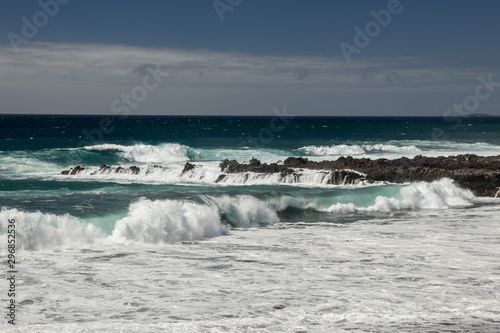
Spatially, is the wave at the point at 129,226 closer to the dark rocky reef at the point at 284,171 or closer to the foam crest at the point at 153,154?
the dark rocky reef at the point at 284,171

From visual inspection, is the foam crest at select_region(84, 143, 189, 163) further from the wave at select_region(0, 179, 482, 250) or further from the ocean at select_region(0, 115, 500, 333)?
the wave at select_region(0, 179, 482, 250)

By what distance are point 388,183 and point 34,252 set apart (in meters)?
17.5

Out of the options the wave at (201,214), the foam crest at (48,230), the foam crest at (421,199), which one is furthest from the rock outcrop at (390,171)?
the foam crest at (48,230)

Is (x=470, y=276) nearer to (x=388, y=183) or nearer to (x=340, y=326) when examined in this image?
(x=340, y=326)

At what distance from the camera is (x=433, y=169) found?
28.1m

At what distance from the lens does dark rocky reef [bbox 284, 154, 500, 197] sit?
26.3m

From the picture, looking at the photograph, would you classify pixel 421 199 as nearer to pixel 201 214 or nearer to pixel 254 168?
pixel 254 168

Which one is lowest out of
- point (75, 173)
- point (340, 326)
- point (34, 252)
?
point (340, 326)

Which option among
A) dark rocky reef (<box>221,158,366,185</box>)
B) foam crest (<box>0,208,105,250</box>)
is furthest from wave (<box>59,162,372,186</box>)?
foam crest (<box>0,208,105,250</box>)

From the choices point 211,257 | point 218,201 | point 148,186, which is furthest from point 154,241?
point 148,186

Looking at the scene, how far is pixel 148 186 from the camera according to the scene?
91.0 feet

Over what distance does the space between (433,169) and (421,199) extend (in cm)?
450

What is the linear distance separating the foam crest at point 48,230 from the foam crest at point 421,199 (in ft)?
30.3

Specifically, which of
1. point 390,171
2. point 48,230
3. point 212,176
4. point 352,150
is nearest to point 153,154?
point 352,150
